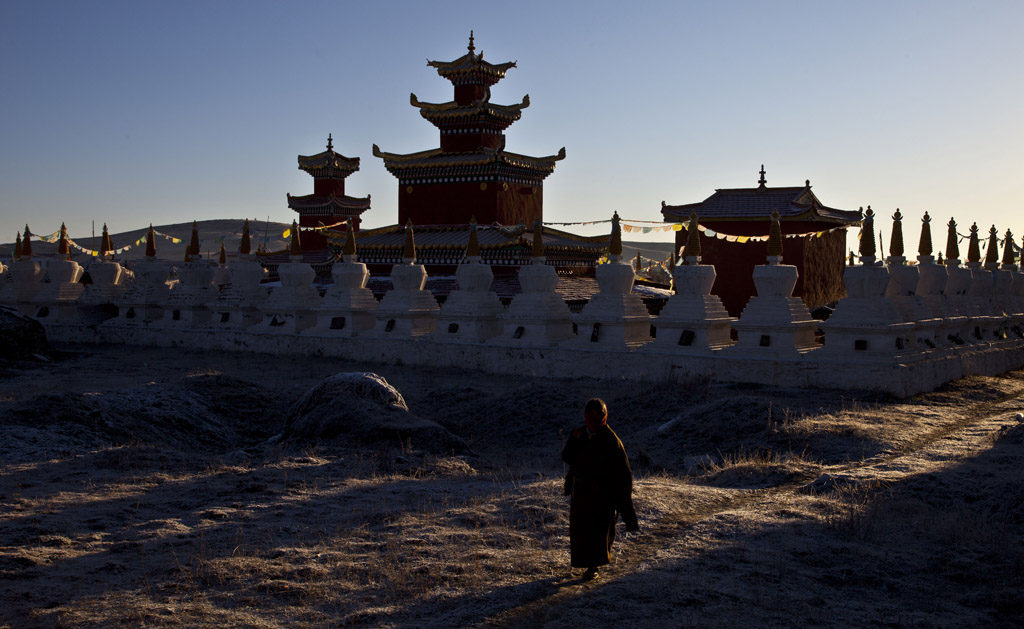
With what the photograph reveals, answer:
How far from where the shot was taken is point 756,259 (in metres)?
24.4

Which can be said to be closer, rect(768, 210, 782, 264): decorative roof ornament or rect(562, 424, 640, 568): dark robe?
rect(562, 424, 640, 568): dark robe

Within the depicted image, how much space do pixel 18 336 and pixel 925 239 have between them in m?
16.9

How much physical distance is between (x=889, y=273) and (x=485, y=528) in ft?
32.4

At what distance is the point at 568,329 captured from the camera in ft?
55.5

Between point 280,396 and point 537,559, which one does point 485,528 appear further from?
point 280,396

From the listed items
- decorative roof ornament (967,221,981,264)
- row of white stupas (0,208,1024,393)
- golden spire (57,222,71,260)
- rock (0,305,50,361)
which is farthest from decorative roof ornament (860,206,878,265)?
golden spire (57,222,71,260)

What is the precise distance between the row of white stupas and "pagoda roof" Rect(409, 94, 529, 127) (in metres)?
6.24

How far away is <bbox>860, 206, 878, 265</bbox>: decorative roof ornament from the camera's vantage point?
1473 cm

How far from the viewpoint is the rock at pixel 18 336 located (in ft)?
58.5

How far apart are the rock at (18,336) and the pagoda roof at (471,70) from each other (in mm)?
12607

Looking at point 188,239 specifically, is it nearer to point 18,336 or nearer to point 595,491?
point 18,336

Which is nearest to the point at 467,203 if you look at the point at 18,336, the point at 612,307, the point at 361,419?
the point at 612,307

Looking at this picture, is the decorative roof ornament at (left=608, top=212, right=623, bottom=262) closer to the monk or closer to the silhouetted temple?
the silhouetted temple

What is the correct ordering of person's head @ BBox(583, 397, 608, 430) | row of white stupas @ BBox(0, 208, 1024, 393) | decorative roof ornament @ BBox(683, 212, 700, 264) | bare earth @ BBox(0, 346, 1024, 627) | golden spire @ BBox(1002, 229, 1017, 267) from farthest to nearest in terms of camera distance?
1. golden spire @ BBox(1002, 229, 1017, 267)
2. decorative roof ornament @ BBox(683, 212, 700, 264)
3. row of white stupas @ BBox(0, 208, 1024, 393)
4. person's head @ BBox(583, 397, 608, 430)
5. bare earth @ BBox(0, 346, 1024, 627)
